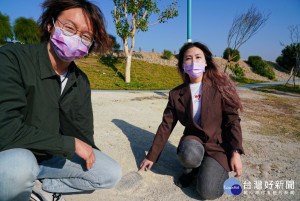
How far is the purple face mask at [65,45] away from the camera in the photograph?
162cm

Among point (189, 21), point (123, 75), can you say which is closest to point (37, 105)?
point (189, 21)

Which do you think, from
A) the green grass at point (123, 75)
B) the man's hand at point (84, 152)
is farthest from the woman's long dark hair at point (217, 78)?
the green grass at point (123, 75)

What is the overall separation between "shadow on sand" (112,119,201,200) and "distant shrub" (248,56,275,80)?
84.4 ft

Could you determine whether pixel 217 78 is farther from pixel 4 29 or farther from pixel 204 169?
pixel 4 29

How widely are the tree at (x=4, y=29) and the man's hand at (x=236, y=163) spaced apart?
63.7 feet

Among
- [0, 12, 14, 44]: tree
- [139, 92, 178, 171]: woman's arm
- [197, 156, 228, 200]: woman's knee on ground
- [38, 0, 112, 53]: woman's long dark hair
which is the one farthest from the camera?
[0, 12, 14, 44]: tree

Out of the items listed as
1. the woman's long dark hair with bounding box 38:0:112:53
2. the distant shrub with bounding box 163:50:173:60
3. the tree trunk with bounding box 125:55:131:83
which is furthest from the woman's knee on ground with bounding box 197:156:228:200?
the distant shrub with bounding box 163:50:173:60

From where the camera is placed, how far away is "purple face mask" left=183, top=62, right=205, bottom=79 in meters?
2.27

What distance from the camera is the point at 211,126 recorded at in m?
2.12

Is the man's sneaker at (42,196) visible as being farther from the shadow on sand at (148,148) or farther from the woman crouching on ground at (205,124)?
the shadow on sand at (148,148)

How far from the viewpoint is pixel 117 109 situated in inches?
210

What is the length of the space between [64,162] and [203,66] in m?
1.74

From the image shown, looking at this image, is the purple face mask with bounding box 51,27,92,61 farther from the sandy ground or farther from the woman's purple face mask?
the sandy ground

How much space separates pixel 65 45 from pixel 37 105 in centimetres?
53
